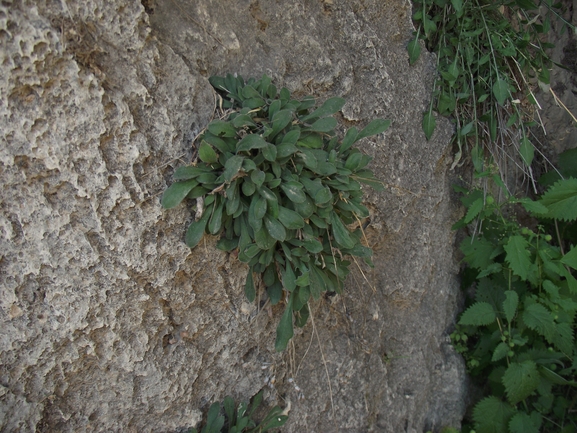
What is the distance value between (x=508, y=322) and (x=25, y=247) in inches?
88.2

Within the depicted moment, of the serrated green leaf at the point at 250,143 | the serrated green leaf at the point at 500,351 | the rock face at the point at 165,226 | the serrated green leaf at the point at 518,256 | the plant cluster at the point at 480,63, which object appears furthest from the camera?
the serrated green leaf at the point at 500,351

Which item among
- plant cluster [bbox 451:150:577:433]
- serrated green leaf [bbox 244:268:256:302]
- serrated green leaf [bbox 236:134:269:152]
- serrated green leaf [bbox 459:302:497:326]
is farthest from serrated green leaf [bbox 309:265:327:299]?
serrated green leaf [bbox 459:302:497:326]

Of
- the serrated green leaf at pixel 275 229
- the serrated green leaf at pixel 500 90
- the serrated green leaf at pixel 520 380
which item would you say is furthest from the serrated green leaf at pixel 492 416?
the serrated green leaf at pixel 275 229

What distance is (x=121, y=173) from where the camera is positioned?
1579 mm

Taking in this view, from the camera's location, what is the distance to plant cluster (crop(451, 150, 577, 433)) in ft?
7.82

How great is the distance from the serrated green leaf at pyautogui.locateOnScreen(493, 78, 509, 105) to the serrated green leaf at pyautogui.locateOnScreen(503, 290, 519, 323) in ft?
3.11

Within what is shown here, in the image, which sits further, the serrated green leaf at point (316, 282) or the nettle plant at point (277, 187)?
the serrated green leaf at point (316, 282)

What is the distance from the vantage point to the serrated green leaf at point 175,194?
1.59 m

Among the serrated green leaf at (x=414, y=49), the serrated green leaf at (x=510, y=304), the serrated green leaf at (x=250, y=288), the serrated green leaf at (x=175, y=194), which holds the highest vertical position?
the serrated green leaf at (x=175, y=194)

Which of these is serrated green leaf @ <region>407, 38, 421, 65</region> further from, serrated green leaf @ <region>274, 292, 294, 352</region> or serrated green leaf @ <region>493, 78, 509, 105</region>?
serrated green leaf @ <region>274, 292, 294, 352</region>

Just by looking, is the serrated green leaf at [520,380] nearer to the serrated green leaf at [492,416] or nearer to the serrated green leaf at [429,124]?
the serrated green leaf at [492,416]

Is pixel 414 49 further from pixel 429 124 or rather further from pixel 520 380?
pixel 520 380

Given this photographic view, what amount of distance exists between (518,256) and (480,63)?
3.18 ft

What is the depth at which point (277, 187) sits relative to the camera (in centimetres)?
171
